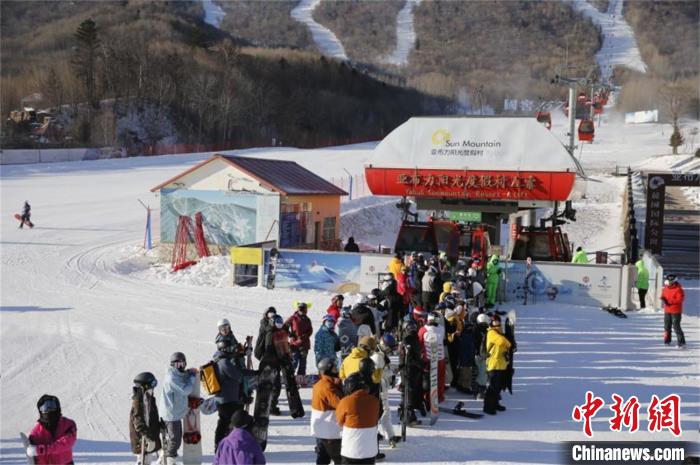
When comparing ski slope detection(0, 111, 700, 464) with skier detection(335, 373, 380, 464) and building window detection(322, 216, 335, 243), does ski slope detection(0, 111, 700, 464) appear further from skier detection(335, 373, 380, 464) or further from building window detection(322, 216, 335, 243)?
building window detection(322, 216, 335, 243)

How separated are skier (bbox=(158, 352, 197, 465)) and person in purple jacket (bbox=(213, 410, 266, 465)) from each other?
1.83m

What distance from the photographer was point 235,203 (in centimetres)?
2423

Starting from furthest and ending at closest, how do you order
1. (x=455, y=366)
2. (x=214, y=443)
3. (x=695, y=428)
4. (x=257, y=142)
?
(x=257, y=142) → (x=455, y=366) → (x=695, y=428) → (x=214, y=443)

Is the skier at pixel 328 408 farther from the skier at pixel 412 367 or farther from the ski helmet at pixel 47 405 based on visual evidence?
the ski helmet at pixel 47 405

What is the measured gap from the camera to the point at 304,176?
2736 centimetres

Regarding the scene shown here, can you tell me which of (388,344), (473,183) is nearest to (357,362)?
(388,344)

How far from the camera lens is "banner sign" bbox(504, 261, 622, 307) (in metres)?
19.2

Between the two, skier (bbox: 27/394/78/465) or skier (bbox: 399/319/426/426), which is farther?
skier (bbox: 399/319/426/426)

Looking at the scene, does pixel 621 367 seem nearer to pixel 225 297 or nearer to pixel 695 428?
pixel 695 428

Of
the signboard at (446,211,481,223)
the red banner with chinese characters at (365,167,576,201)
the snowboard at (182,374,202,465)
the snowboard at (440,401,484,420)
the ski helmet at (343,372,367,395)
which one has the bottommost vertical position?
the snowboard at (440,401,484,420)

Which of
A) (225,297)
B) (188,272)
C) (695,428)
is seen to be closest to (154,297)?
(225,297)

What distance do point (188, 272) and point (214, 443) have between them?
43.4 ft

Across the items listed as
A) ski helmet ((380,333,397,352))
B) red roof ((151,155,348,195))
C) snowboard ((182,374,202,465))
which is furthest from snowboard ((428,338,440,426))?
red roof ((151,155,348,195))

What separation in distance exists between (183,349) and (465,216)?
40.0ft
